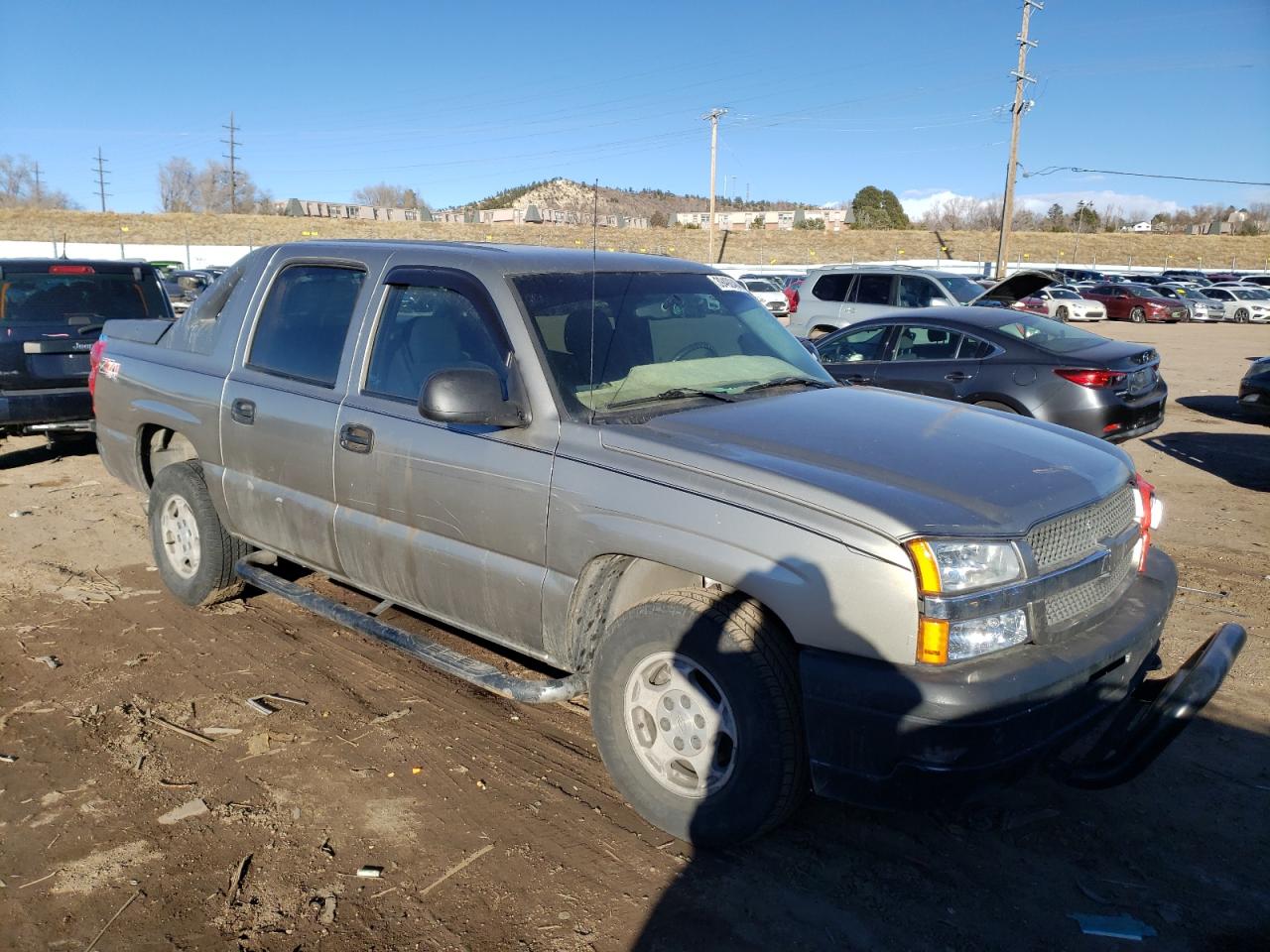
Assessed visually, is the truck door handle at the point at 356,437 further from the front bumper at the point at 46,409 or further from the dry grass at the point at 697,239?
the dry grass at the point at 697,239

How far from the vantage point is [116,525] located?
287 inches

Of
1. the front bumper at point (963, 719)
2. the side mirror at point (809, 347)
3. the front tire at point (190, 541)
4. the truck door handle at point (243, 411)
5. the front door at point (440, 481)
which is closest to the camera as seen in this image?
the front bumper at point (963, 719)

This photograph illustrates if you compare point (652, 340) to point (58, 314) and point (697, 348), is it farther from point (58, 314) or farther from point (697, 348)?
point (58, 314)

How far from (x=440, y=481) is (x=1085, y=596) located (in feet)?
7.53

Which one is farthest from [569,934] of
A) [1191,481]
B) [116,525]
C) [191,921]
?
[1191,481]

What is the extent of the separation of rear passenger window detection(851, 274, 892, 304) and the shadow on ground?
16.6 feet

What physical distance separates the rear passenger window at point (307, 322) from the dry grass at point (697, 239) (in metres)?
53.1

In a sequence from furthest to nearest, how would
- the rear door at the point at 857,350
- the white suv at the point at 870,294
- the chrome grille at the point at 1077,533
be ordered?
the white suv at the point at 870,294
the rear door at the point at 857,350
the chrome grille at the point at 1077,533

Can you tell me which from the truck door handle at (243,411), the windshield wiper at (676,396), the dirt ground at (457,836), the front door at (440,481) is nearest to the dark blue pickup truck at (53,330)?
the dirt ground at (457,836)

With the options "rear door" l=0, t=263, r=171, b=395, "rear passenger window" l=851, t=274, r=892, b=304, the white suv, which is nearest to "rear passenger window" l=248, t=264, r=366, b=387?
"rear door" l=0, t=263, r=171, b=395

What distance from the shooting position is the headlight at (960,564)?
2693mm

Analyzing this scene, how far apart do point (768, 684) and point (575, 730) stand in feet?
4.76

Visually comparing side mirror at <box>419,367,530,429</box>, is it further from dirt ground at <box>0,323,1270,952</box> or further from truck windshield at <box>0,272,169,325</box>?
truck windshield at <box>0,272,169,325</box>

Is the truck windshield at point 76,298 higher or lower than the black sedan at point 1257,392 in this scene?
higher
